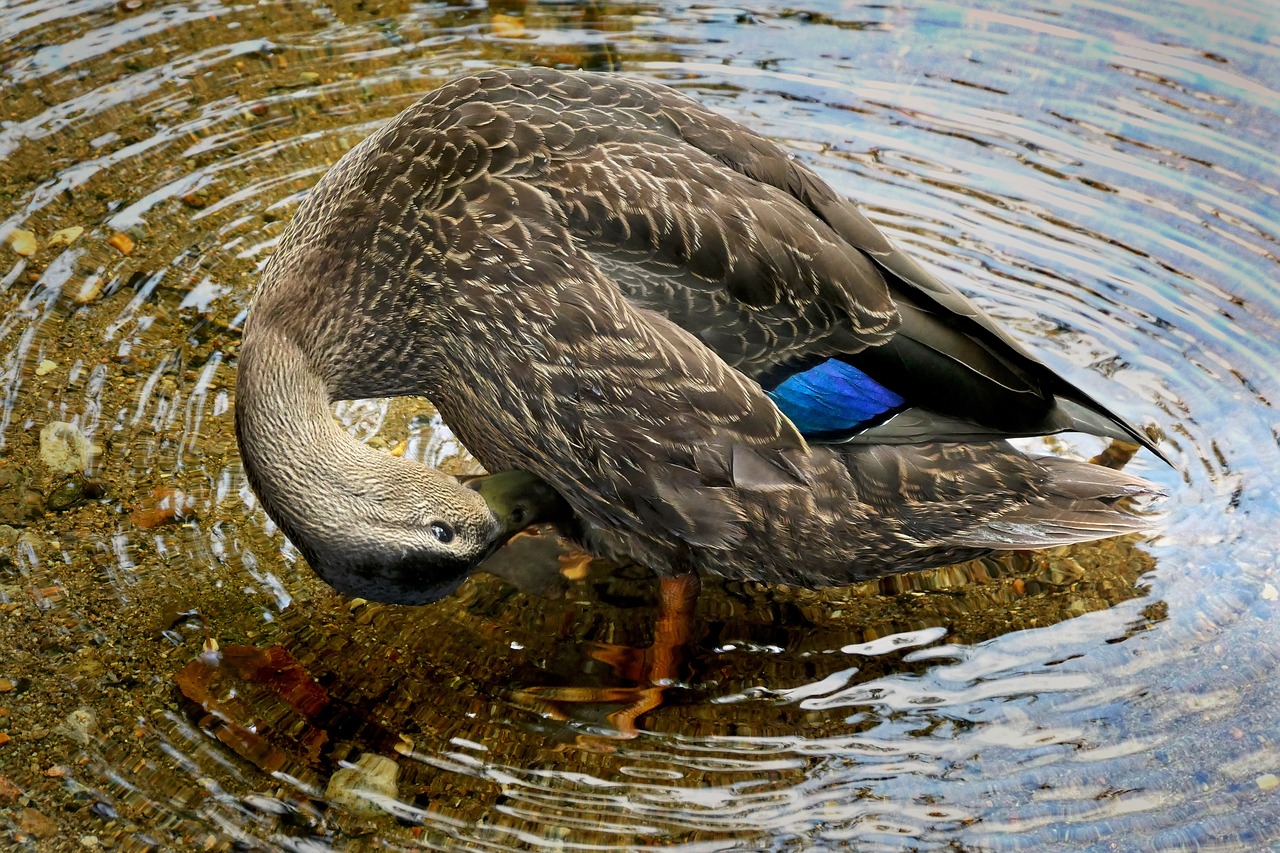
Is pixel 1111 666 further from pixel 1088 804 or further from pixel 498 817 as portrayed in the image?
pixel 498 817

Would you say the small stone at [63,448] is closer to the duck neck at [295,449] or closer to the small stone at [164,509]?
the small stone at [164,509]

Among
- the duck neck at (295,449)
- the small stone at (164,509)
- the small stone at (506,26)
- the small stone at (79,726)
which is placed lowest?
the small stone at (79,726)

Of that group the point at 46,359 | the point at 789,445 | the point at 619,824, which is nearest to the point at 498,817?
the point at 619,824

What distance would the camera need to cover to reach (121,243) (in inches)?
216

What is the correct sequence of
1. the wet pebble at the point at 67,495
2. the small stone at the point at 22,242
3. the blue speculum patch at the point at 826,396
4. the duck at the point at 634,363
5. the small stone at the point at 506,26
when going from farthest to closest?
the small stone at the point at 506,26 → the small stone at the point at 22,242 → the wet pebble at the point at 67,495 → the blue speculum patch at the point at 826,396 → the duck at the point at 634,363

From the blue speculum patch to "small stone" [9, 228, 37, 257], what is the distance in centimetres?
337

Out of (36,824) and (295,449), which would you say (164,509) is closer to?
(295,449)

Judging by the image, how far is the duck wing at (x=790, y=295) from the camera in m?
4.07

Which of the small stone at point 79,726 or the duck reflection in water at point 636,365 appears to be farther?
the duck reflection in water at point 636,365

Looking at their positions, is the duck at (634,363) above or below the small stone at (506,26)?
below

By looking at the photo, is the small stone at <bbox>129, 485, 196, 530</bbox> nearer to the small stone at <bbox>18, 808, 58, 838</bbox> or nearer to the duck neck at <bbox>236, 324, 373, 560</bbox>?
the duck neck at <bbox>236, 324, 373, 560</bbox>

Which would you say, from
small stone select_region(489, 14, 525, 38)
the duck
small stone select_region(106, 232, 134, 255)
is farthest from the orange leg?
small stone select_region(489, 14, 525, 38)

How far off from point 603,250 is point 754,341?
576 mm

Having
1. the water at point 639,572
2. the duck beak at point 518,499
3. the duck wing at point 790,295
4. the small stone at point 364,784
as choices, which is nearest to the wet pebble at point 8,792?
the water at point 639,572
